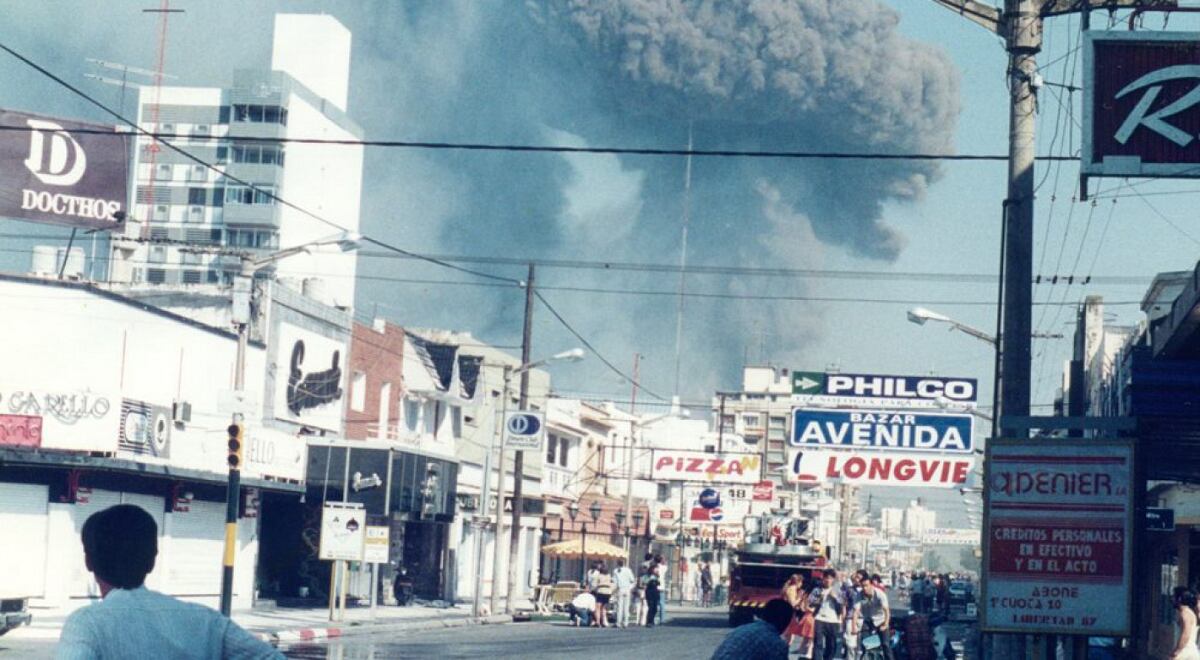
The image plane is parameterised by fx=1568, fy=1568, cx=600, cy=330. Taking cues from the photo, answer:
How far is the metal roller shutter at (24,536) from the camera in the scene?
3428 cm

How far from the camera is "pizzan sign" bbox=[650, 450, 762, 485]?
65.7 m

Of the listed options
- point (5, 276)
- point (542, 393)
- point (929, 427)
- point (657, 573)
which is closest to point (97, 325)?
point (5, 276)

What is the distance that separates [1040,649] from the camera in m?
14.9

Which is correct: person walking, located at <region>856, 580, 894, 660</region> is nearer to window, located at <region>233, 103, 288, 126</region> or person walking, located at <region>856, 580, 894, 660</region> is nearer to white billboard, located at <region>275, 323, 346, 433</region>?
white billboard, located at <region>275, 323, 346, 433</region>

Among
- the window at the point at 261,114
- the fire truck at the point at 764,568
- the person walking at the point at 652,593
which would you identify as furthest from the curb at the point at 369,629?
the window at the point at 261,114

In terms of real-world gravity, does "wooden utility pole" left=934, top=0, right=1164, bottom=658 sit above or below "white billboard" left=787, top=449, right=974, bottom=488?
above

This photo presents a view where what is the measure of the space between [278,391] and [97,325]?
818 centimetres

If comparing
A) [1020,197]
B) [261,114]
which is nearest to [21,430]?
[1020,197]

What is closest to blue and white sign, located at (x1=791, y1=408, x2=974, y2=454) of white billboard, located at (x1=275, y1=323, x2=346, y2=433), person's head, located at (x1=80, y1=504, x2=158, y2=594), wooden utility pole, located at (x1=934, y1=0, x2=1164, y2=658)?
white billboard, located at (x1=275, y1=323, x2=346, y2=433)

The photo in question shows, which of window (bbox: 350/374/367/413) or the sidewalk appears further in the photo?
window (bbox: 350/374/367/413)

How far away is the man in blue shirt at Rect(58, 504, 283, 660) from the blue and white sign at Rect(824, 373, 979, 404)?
3697cm

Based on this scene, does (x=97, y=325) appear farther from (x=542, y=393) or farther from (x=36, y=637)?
(x=542, y=393)

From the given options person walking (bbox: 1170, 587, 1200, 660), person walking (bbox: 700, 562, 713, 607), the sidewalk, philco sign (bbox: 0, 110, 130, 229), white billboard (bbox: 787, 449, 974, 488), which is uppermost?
philco sign (bbox: 0, 110, 130, 229)

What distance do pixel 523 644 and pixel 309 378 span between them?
19.3 m
